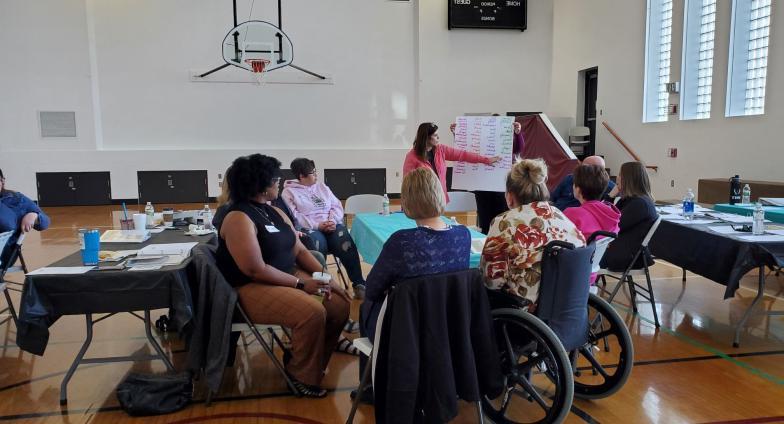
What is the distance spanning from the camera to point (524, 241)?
2186 mm

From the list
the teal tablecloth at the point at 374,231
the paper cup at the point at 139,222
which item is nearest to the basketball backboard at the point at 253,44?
the teal tablecloth at the point at 374,231

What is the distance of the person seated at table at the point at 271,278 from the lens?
253 centimetres

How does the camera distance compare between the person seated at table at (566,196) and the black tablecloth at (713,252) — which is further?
the person seated at table at (566,196)

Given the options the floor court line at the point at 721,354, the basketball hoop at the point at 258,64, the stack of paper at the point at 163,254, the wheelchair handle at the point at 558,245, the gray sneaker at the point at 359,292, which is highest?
the basketball hoop at the point at 258,64

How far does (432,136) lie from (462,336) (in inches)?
99.9

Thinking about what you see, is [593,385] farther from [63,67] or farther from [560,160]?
[63,67]

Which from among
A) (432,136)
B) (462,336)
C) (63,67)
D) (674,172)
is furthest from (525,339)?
(63,67)

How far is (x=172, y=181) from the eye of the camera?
1062 centimetres

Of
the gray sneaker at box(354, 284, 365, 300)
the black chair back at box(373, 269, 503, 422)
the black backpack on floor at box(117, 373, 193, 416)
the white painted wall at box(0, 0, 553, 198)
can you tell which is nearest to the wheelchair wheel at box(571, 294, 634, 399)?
the black chair back at box(373, 269, 503, 422)

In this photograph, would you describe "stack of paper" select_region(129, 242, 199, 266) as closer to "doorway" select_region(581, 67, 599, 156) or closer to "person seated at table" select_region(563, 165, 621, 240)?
"person seated at table" select_region(563, 165, 621, 240)

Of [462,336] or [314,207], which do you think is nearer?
[462,336]

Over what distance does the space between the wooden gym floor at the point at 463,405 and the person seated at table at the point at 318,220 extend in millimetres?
468

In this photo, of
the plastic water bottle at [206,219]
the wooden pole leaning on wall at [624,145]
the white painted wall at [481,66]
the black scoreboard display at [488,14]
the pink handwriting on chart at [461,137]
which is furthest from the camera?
the white painted wall at [481,66]

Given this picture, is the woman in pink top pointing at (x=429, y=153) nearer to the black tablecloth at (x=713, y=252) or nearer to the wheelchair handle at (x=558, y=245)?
the black tablecloth at (x=713, y=252)
